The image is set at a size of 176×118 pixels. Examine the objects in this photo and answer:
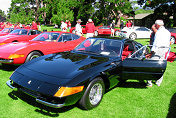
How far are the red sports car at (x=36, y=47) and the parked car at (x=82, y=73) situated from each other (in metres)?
1.69

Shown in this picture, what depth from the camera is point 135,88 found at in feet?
→ 14.6

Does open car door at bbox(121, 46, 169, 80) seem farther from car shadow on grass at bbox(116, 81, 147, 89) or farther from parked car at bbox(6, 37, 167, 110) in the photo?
car shadow on grass at bbox(116, 81, 147, 89)

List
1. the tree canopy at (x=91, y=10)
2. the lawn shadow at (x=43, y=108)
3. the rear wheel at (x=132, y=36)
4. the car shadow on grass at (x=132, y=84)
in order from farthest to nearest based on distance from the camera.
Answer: the tree canopy at (x=91, y=10) < the rear wheel at (x=132, y=36) < the car shadow on grass at (x=132, y=84) < the lawn shadow at (x=43, y=108)

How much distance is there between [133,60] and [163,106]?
1.22 m

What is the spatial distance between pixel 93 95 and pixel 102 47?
1.49 meters

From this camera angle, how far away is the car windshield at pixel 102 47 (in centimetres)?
410

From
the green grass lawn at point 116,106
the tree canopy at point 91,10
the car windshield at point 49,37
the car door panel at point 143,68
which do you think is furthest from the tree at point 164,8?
the car door panel at point 143,68

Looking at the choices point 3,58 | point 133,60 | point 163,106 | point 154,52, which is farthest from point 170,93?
point 3,58

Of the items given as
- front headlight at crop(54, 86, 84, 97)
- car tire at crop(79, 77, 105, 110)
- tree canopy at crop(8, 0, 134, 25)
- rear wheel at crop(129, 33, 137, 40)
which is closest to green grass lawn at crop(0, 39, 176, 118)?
car tire at crop(79, 77, 105, 110)

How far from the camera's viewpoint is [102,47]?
426 centimetres

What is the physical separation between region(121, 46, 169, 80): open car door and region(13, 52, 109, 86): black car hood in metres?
0.54

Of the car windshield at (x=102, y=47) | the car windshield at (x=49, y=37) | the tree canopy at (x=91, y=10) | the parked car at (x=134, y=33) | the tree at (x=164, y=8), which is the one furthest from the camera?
the tree canopy at (x=91, y=10)

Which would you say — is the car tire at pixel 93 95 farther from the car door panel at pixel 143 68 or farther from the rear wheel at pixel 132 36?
the rear wheel at pixel 132 36

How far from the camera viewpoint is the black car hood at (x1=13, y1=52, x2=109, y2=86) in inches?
114
